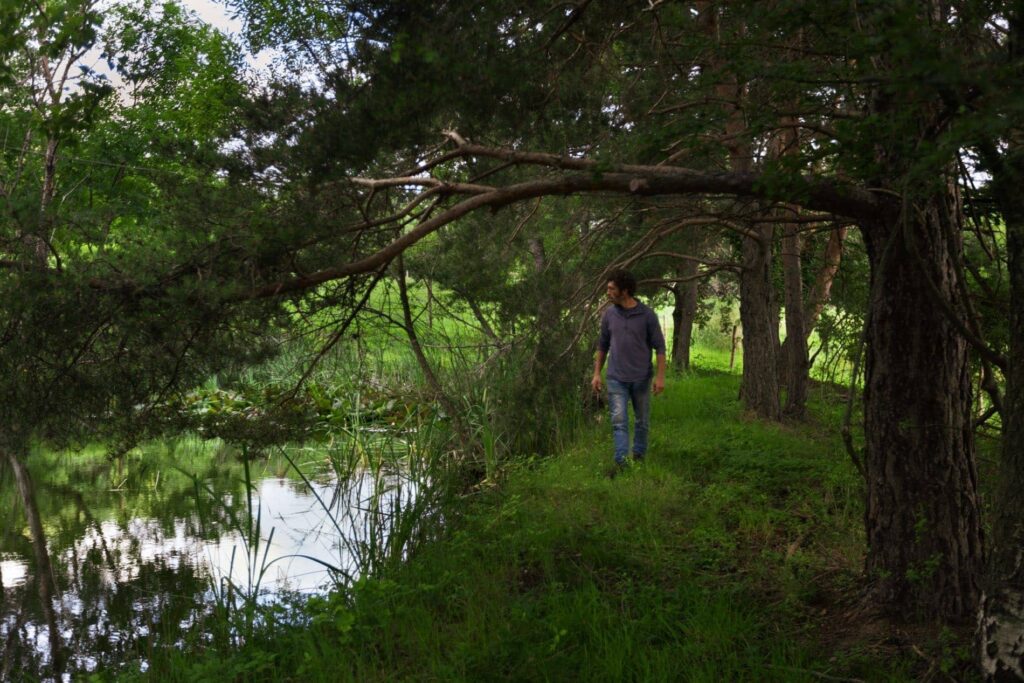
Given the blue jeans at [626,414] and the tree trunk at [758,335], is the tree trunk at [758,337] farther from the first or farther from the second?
the blue jeans at [626,414]

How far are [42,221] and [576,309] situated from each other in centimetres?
505

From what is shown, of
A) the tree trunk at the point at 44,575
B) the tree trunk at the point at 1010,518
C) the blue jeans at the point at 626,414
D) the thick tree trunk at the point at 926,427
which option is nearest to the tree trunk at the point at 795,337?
the blue jeans at the point at 626,414

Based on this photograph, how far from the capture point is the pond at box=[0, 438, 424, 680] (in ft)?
21.4

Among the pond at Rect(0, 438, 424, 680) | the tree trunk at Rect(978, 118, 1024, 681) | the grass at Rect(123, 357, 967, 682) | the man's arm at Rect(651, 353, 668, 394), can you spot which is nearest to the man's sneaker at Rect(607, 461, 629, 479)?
the grass at Rect(123, 357, 967, 682)

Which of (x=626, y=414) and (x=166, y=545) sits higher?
(x=626, y=414)

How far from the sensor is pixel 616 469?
771 cm

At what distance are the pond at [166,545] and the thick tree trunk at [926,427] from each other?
3169 mm

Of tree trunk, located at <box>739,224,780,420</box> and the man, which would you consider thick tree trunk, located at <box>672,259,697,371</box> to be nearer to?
tree trunk, located at <box>739,224,780,420</box>

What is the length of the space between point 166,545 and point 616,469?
474cm

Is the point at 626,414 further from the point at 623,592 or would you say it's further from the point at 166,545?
the point at 166,545

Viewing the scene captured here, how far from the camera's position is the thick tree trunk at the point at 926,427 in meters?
4.18

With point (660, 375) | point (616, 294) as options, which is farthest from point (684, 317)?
point (616, 294)

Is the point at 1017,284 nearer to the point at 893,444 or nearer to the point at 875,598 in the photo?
the point at 893,444

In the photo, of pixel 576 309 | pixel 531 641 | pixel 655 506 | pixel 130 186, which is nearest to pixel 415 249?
pixel 576 309
